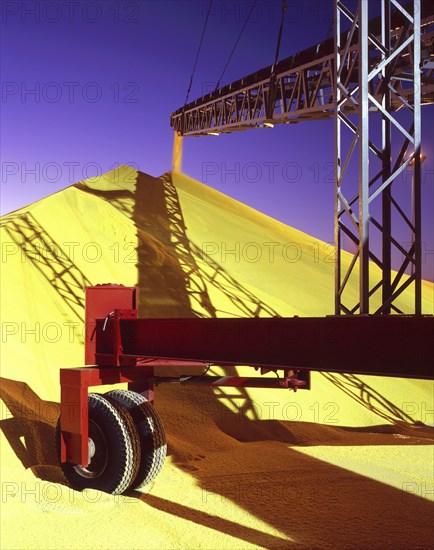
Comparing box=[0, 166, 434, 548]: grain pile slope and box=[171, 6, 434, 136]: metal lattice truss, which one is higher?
box=[171, 6, 434, 136]: metal lattice truss

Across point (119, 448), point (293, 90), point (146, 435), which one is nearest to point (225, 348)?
point (119, 448)

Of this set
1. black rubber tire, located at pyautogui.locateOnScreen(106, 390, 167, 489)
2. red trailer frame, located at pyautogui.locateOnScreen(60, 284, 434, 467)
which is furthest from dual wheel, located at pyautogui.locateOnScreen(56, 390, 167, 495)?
red trailer frame, located at pyautogui.locateOnScreen(60, 284, 434, 467)

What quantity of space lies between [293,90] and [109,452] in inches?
413

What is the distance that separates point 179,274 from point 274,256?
8.08m

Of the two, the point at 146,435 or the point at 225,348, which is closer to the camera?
the point at 225,348

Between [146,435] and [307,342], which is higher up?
→ [307,342]

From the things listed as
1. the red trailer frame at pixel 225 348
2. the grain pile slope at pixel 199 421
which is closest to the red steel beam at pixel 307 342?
the red trailer frame at pixel 225 348

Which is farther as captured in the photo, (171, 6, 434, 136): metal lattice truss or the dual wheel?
(171, 6, 434, 136): metal lattice truss

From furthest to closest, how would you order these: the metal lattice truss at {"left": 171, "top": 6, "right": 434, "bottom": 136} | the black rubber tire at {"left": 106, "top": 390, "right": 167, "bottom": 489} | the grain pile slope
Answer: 1. the metal lattice truss at {"left": 171, "top": 6, "right": 434, "bottom": 136}
2. the black rubber tire at {"left": 106, "top": 390, "right": 167, "bottom": 489}
3. the grain pile slope

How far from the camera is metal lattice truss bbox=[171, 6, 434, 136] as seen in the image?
1091cm

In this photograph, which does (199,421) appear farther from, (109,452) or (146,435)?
(109,452)

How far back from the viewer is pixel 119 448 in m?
7.10

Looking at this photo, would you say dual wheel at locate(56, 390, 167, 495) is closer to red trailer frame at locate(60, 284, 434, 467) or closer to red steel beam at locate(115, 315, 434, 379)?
red trailer frame at locate(60, 284, 434, 467)

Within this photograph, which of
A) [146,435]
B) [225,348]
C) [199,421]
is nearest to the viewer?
[225,348]
